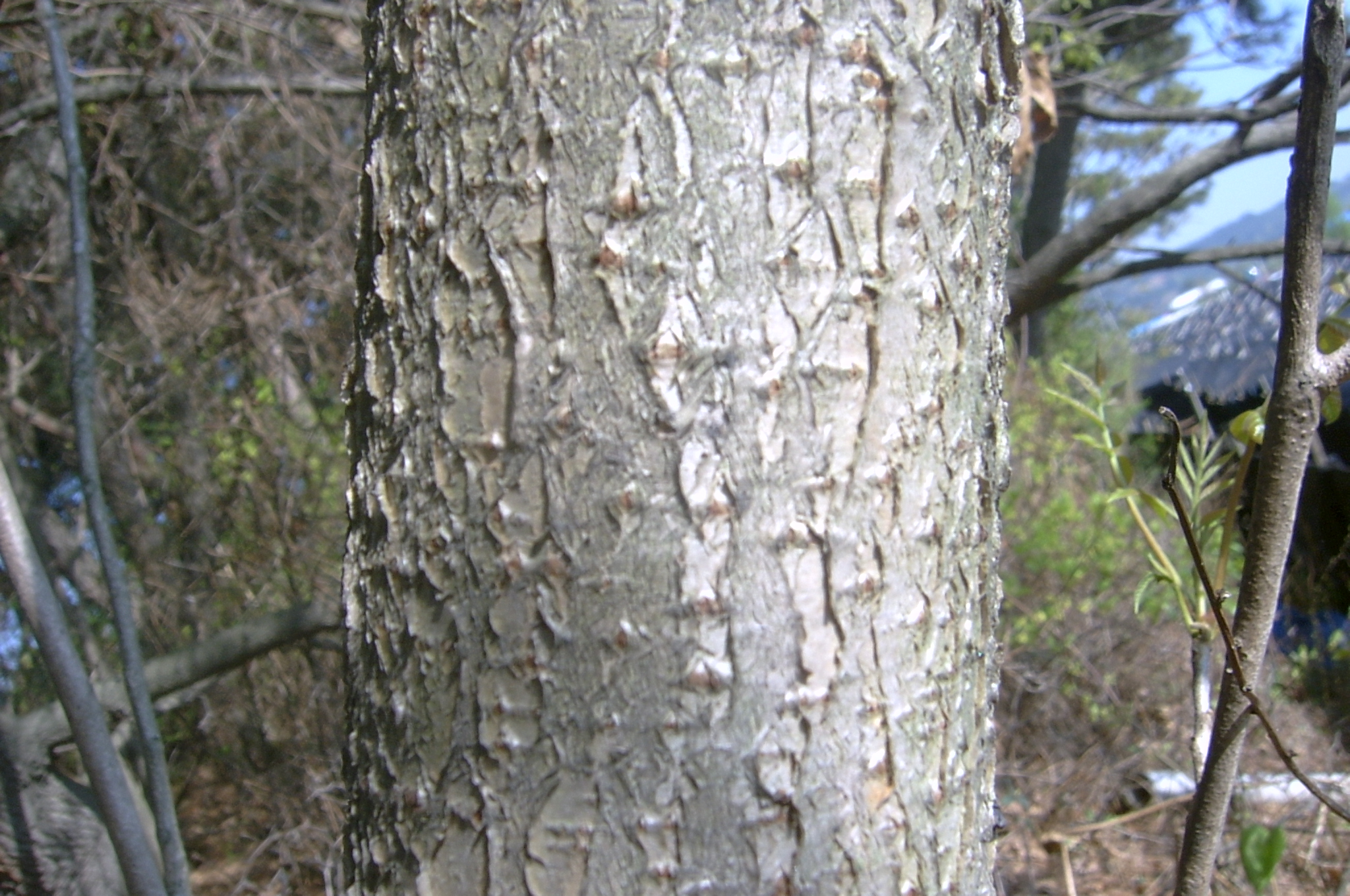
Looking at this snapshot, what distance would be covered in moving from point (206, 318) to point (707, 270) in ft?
11.7

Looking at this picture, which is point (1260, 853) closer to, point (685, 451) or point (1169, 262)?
point (685, 451)

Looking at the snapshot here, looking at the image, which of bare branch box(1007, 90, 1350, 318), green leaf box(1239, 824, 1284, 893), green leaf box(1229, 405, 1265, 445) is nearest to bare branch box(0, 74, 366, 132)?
bare branch box(1007, 90, 1350, 318)

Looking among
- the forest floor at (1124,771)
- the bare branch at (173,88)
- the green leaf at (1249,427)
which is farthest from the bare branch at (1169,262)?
the green leaf at (1249,427)

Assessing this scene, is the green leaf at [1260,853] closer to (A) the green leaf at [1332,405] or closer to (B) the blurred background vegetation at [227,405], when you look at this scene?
(A) the green leaf at [1332,405]

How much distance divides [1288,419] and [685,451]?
0.71 m

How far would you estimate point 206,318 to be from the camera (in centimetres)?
382

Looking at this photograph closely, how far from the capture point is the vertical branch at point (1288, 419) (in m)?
1.00

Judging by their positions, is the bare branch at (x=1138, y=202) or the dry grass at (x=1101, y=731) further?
the bare branch at (x=1138, y=202)

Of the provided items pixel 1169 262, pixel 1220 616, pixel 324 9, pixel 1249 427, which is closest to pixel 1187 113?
pixel 1169 262

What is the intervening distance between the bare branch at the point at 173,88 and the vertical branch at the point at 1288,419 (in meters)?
3.19

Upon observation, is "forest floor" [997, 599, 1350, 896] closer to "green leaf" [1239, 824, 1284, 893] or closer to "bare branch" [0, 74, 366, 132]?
"green leaf" [1239, 824, 1284, 893]

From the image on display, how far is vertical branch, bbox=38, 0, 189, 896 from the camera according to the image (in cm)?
193

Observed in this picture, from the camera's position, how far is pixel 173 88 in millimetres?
3484

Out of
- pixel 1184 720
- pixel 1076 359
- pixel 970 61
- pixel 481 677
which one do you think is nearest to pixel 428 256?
pixel 481 677
